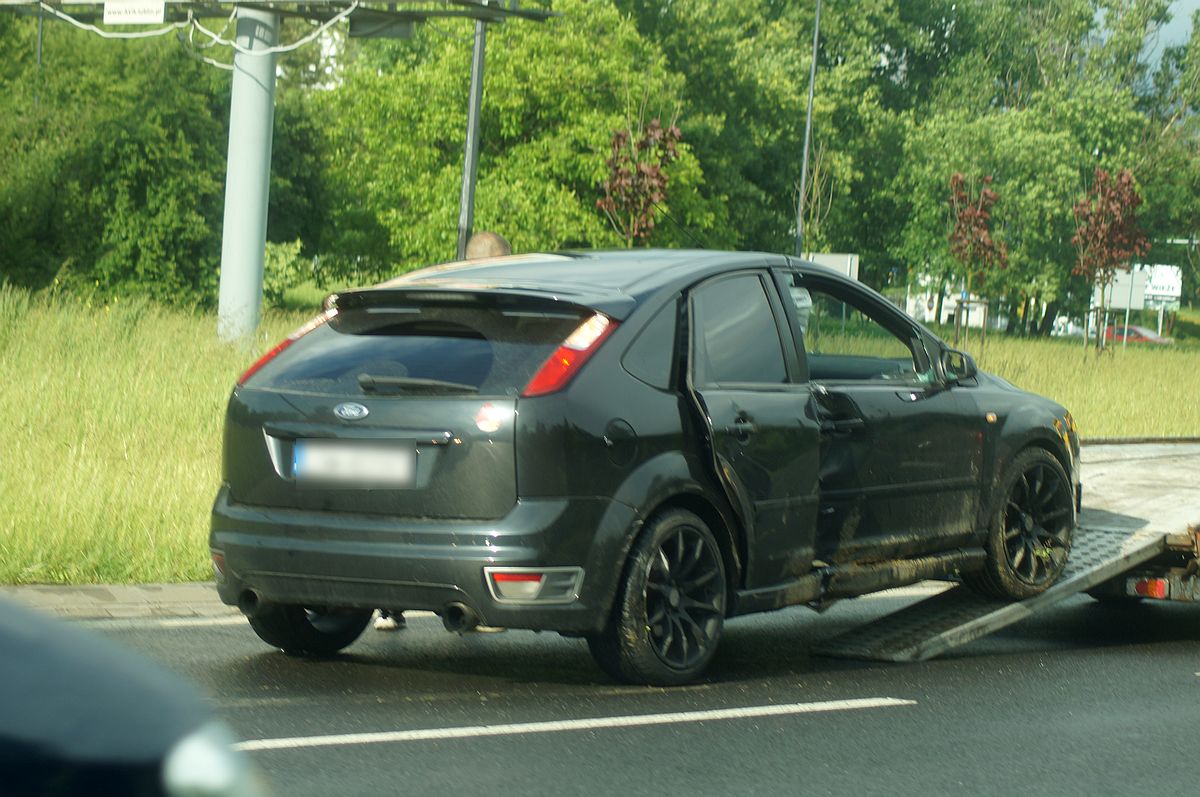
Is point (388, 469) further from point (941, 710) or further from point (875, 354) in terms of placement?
point (875, 354)

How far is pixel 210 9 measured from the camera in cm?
2444

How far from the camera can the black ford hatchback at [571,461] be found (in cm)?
619

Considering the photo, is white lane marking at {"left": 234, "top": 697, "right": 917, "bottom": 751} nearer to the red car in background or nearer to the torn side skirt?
the torn side skirt

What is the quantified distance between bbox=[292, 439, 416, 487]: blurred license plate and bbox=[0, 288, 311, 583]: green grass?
2.72m

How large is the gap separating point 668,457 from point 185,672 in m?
2.04

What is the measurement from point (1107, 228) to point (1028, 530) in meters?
32.7

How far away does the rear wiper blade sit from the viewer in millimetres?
6281

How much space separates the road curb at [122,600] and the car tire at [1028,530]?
3635mm

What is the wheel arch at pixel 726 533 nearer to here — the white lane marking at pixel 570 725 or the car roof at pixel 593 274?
the white lane marking at pixel 570 725

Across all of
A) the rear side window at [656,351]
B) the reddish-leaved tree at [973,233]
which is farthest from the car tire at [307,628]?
the reddish-leaved tree at [973,233]

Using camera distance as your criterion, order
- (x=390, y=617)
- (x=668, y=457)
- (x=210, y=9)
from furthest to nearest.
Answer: (x=210, y=9), (x=390, y=617), (x=668, y=457)

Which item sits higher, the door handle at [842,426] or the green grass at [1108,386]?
the door handle at [842,426]

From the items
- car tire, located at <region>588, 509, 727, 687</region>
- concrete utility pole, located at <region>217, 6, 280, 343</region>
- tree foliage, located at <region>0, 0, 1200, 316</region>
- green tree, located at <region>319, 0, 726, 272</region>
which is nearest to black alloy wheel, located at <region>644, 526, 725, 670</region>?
car tire, located at <region>588, 509, 727, 687</region>

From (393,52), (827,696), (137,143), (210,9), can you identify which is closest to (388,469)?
(827,696)
